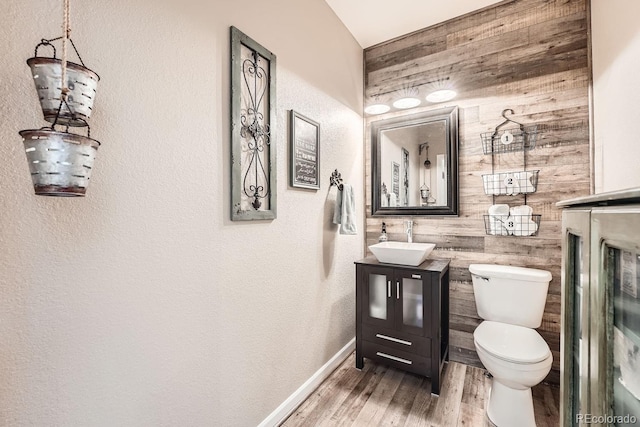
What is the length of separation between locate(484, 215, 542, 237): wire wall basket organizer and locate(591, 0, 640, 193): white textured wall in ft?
1.36

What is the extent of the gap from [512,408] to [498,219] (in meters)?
1.23

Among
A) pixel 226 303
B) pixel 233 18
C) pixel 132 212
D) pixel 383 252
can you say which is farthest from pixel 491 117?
pixel 132 212

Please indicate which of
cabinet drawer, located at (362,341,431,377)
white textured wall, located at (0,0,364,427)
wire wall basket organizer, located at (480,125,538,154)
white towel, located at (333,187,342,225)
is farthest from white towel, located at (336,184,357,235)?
wire wall basket organizer, located at (480,125,538,154)

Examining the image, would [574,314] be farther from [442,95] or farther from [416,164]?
[442,95]

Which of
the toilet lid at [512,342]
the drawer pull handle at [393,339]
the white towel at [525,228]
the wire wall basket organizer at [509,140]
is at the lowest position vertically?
the drawer pull handle at [393,339]

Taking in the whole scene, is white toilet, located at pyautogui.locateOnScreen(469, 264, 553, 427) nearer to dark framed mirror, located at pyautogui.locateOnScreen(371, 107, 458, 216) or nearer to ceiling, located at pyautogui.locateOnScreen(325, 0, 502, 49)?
dark framed mirror, located at pyautogui.locateOnScreen(371, 107, 458, 216)

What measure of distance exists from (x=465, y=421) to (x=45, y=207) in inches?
89.3

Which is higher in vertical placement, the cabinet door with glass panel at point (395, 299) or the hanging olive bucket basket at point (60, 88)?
the hanging olive bucket basket at point (60, 88)

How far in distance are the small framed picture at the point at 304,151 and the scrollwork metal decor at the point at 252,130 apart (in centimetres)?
19

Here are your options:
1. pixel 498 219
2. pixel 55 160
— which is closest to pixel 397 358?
pixel 498 219

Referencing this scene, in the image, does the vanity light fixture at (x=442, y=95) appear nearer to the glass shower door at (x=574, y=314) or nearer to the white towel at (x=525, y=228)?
the white towel at (x=525, y=228)

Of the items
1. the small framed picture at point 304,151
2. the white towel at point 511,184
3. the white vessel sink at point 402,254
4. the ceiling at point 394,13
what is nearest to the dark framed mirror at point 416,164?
the white towel at point 511,184

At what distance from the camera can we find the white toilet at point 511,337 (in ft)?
5.02

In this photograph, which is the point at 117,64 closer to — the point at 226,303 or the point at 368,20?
the point at 226,303
